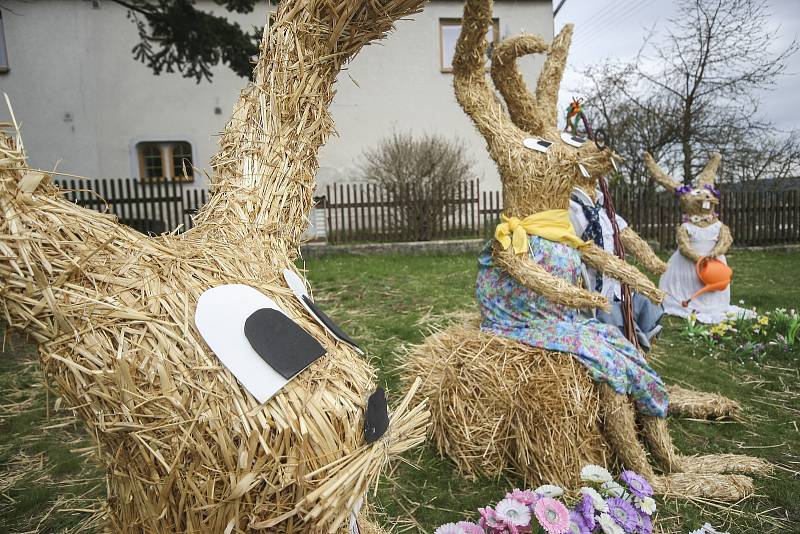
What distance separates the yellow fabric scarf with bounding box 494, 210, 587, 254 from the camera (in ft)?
7.50

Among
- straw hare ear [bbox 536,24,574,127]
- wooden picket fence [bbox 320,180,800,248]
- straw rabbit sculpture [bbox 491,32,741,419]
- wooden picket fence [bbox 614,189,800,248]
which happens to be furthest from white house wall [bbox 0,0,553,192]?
straw rabbit sculpture [bbox 491,32,741,419]

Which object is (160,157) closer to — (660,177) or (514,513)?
(660,177)

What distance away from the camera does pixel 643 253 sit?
274 centimetres

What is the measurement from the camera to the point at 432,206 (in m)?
11.0

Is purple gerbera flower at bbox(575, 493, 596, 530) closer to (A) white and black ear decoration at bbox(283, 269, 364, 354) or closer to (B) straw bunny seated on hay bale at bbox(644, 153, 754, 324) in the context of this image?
(A) white and black ear decoration at bbox(283, 269, 364, 354)

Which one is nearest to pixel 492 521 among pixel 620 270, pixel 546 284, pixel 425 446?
pixel 546 284

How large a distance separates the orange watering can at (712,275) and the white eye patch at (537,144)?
3.82 metres

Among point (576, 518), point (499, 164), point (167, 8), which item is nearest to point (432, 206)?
point (167, 8)

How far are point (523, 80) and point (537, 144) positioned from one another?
556 millimetres

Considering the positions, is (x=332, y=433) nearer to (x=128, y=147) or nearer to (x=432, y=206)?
(x=432, y=206)

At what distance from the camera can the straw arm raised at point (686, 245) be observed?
17.8 feet

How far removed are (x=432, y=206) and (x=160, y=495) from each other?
33.9ft

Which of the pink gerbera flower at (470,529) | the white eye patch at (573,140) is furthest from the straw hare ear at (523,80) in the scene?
the pink gerbera flower at (470,529)

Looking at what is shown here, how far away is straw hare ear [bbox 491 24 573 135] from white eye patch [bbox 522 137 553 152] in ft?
0.84
